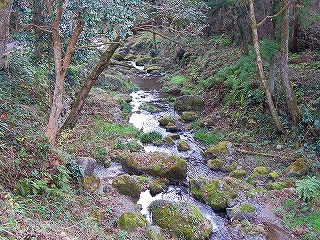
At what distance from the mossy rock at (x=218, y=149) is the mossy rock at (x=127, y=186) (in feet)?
15.0

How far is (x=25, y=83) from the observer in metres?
11.7

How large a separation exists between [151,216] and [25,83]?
7.38 m

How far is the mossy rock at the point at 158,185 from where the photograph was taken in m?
10.7

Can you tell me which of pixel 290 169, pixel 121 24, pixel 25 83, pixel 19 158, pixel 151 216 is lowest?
pixel 151 216

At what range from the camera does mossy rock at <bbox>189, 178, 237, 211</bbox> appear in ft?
32.7

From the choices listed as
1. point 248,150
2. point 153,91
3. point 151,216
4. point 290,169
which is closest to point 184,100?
point 153,91

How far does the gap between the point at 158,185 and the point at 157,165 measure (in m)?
1.12

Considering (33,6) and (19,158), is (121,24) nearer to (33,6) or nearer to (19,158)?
(33,6)

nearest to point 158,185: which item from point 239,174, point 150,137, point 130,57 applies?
point 239,174

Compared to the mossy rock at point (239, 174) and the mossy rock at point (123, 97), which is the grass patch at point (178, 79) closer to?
the mossy rock at point (123, 97)

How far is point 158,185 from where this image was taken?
10922 millimetres

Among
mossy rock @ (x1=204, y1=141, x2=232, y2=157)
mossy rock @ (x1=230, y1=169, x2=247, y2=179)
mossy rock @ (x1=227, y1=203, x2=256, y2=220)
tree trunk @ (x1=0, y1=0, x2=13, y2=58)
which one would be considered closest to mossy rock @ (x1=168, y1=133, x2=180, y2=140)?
mossy rock @ (x1=204, y1=141, x2=232, y2=157)

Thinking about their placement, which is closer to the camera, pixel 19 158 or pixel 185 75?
pixel 19 158

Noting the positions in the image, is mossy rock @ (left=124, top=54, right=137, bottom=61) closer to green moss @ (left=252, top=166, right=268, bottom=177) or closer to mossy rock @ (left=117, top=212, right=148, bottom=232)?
green moss @ (left=252, top=166, right=268, bottom=177)
